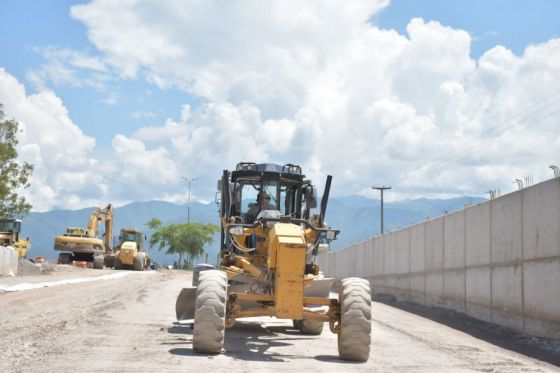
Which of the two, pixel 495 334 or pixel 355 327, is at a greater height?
pixel 355 327

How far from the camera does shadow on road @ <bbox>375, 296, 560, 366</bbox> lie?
12930 millimetres

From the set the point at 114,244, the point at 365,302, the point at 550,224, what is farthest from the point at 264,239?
the point at 114,244

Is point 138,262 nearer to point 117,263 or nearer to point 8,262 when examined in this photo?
A: point 117,263

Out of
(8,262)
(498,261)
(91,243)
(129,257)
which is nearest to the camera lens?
(498,261)

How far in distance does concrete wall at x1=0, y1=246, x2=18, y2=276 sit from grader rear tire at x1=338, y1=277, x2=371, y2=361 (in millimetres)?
27489

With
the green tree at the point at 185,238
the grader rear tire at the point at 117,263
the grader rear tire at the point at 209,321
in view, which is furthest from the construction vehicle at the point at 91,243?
the green tree at the point at 185,238

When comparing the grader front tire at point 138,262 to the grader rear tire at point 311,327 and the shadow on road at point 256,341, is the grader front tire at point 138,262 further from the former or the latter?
the grader rear tire at point 311,327

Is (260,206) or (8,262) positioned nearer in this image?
(260,206)

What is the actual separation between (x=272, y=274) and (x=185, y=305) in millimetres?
2126

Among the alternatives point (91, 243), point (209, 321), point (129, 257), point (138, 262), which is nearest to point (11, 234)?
point (91, 243)

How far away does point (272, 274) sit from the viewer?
10422 mm

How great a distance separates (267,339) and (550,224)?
6.37 metres

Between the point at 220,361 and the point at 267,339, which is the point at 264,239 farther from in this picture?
the point at 220,361

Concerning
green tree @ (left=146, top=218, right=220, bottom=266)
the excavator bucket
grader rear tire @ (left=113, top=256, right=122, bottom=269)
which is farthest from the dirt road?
green tree @ (left=146, top=218, right=220, bottom=266)
